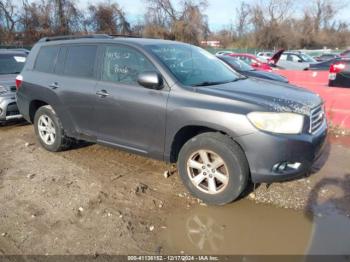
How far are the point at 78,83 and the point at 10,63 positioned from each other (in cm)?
444

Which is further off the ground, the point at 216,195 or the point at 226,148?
the point at 226,148

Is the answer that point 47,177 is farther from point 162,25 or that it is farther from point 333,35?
point 333,35

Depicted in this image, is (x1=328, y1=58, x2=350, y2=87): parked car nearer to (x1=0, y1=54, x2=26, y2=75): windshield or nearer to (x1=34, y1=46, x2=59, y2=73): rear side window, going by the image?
(x1=34, y1=46, x2=59, y2=73): rear side window

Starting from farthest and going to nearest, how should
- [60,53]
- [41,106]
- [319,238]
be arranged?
[41,106], [60,53], [319,238]

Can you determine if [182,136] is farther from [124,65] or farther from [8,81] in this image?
[8,81]

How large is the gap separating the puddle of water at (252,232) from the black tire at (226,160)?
15 centimetres

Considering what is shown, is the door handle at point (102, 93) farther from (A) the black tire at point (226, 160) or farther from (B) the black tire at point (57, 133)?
(A) the black tire at point (226, 160)

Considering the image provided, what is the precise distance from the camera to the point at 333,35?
6200 cm

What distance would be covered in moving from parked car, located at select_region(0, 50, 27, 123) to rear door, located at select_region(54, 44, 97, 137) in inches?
98.6

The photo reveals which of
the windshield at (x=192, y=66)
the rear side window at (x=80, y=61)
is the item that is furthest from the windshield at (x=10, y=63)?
the windshield at (x=192, y=66)

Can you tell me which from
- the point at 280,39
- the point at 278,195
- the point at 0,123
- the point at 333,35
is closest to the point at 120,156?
the point at 278,195

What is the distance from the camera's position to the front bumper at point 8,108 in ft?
23.9

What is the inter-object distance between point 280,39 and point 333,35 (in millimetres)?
14611

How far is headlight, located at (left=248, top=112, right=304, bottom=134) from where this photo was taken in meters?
3.58
